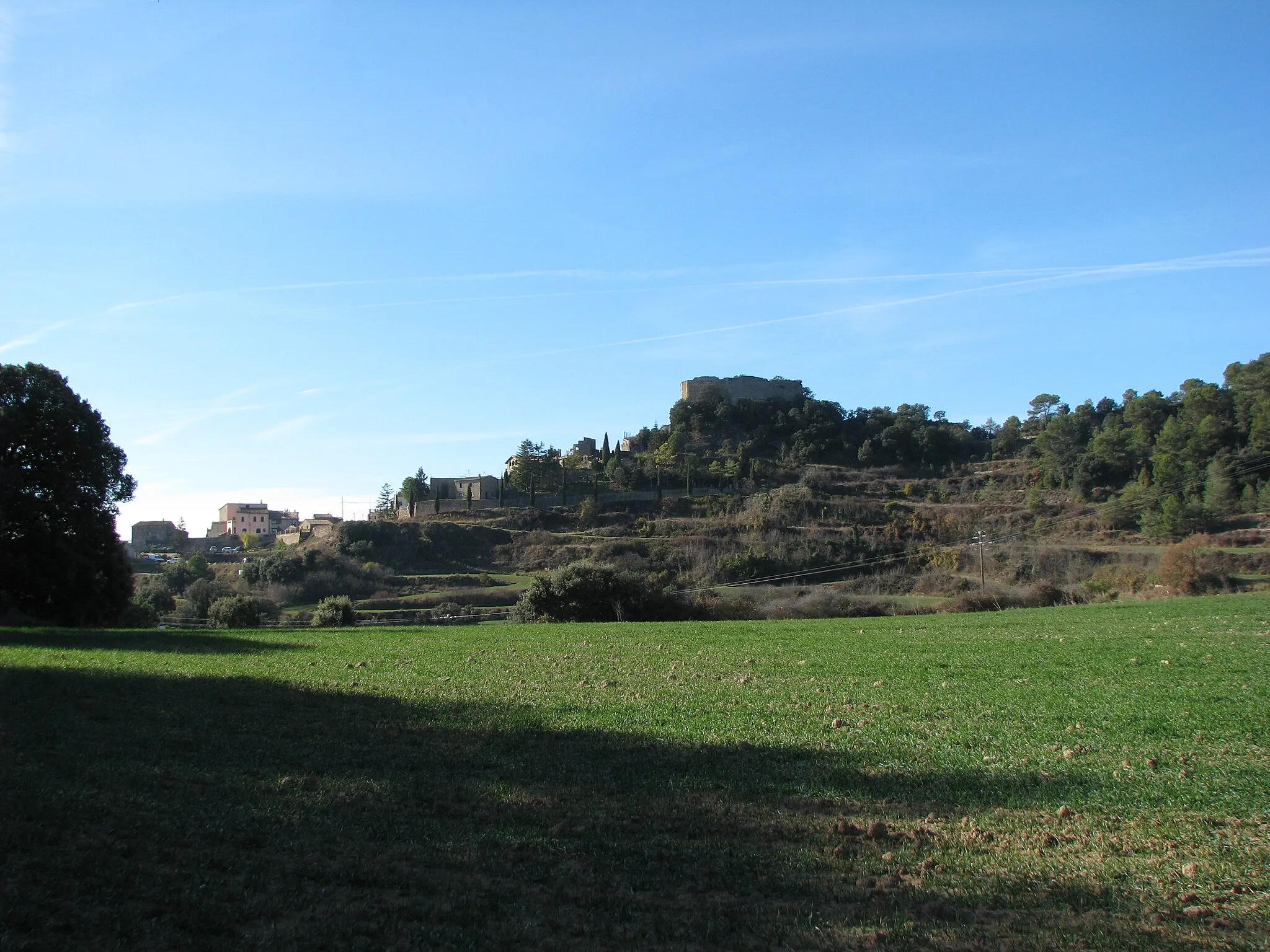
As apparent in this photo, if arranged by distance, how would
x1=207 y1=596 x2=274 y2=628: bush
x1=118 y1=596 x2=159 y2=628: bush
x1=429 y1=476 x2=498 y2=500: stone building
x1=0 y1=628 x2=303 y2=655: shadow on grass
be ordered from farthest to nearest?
x1=429 y1=476 x2=498 y2=500: stone building
x1=207 y1=596 x2=274 y2=628: bush
x1=118 y1=596 x2=159 y2=628: bush
x1=0 y1=628 x2=303 y2=655: shadow on grass

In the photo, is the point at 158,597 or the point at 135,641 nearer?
the point at 135,641

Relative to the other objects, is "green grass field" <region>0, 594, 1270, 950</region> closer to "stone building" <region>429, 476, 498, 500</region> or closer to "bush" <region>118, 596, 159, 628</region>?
"bush" <region>118, 596, 159, 628</region>

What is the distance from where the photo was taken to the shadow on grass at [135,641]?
883 inches

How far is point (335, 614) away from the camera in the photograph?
42.6 metres

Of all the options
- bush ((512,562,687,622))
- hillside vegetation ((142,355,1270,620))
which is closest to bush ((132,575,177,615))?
hillside vegetation ((142,355,1270,620))

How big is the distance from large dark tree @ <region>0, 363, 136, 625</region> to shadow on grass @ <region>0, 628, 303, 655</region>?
276 inches

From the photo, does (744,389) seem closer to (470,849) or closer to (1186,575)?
(1186,575)

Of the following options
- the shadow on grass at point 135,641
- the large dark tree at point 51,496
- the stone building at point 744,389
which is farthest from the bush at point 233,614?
the stone building at point 744,389

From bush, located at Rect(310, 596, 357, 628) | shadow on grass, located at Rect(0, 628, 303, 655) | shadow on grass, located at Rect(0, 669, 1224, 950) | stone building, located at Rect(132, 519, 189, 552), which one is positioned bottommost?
bush, located at Rect(310, 596, 357, 628)

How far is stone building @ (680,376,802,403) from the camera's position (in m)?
128

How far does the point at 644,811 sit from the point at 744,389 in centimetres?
12345

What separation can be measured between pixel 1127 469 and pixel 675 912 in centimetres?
9602

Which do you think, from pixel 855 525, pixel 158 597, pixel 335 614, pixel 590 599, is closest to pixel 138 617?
pixel 335 614

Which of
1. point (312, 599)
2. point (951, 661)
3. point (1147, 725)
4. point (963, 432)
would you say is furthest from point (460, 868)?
point (963, 432)
